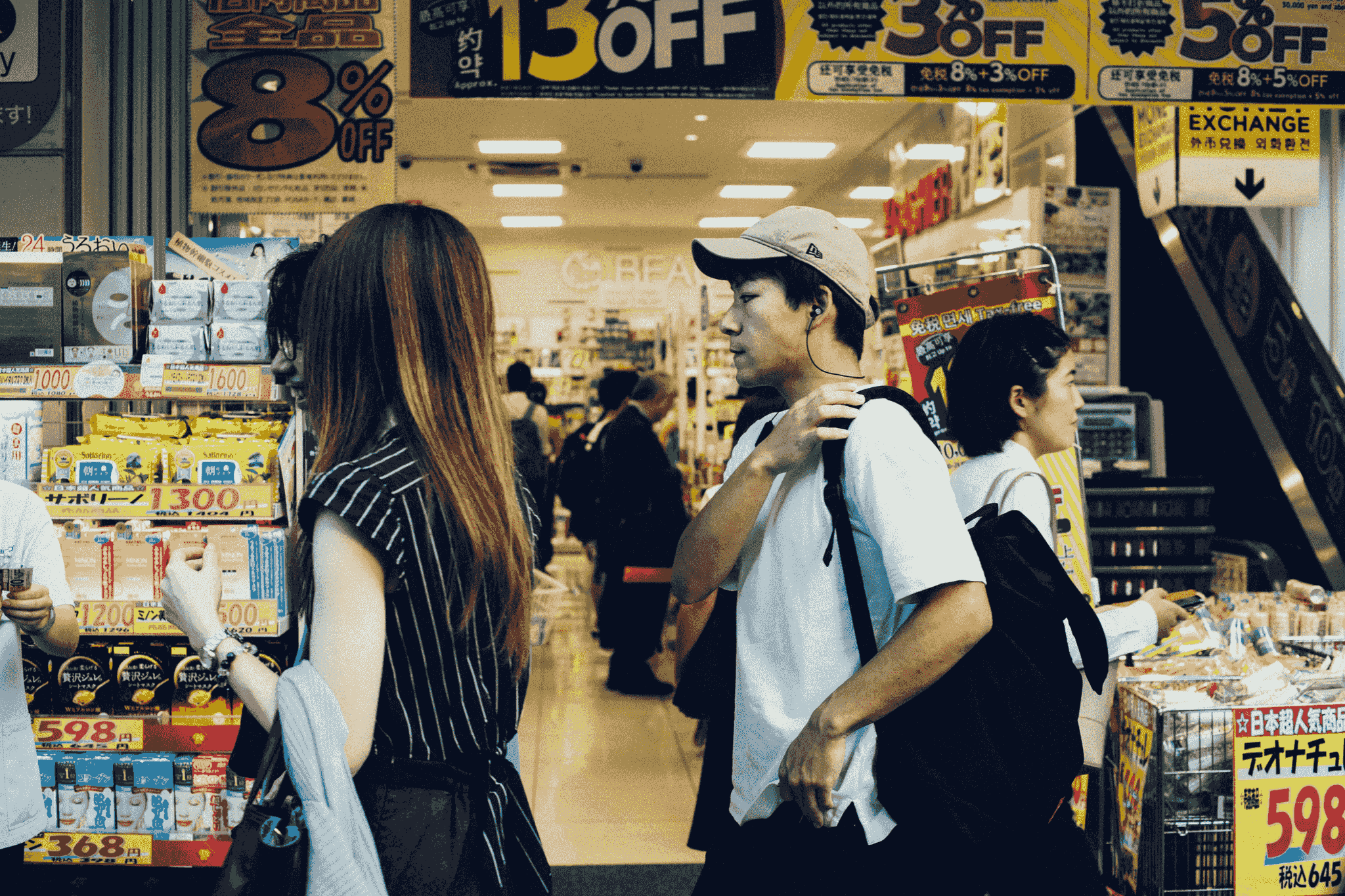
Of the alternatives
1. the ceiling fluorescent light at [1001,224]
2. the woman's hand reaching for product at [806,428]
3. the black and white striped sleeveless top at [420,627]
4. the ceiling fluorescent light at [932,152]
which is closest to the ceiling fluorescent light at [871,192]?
the ceiling fluorescent light at [932,152]

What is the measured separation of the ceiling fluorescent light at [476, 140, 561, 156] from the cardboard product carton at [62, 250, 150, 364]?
22.8 ft

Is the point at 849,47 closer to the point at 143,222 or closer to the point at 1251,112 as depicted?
the point at 1251,112

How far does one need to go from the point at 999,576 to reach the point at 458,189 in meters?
10.7

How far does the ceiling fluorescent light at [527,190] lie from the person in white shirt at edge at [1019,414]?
940 centimetres

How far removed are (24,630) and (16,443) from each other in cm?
86

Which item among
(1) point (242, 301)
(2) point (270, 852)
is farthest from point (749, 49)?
(2) point (270, 852)

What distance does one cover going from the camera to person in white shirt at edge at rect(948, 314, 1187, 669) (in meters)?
2.33

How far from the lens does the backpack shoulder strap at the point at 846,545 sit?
1.42 metres

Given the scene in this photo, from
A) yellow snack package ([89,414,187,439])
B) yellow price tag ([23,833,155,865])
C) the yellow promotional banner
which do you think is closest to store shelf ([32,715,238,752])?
yellow price tag ([23,833,155,865])

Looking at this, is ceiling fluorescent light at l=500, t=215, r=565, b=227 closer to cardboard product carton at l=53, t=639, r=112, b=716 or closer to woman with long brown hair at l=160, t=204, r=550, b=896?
cardboard product carton at l=53, t=639, r=112, b=716

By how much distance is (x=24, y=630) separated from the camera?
7.04 ft

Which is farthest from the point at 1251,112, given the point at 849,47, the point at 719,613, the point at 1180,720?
the point at 719,613

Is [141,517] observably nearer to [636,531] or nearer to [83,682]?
[83,682]

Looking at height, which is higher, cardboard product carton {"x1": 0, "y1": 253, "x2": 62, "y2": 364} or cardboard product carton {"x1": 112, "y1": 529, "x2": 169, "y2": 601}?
cardboard product carton {"x1": 0, "y1": 253, "x2": 62, "y2": 364}
